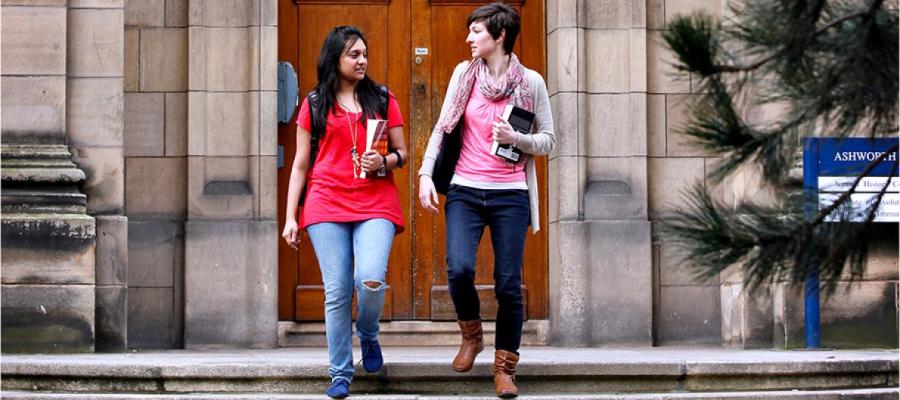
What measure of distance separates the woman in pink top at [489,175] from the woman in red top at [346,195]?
0.24 meters

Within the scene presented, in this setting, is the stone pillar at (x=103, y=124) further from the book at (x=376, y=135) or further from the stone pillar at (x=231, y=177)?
the book at (x=376, y=135)

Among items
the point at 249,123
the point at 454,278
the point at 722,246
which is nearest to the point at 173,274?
the point at 249,123

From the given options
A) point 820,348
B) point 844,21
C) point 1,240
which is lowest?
point 820,348

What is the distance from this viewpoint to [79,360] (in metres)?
8.38

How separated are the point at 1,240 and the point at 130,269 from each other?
3.54 ft

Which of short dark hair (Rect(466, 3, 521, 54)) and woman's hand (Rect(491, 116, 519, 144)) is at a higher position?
short dark hair (Rect(466, 3, 521, 54))

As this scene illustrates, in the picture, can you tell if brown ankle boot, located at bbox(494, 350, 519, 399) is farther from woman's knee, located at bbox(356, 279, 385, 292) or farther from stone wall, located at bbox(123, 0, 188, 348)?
stone wall, located at bbox(123, 0, 188, 348)

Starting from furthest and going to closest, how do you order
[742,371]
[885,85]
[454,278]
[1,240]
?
[1,240], [742,371], [454,278], [885,85]

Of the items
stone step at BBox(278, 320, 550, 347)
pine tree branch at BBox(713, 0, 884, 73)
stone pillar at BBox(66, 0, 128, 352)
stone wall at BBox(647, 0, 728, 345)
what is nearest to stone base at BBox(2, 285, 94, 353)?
stone pillar at BBox(66, 0, 128, 352)

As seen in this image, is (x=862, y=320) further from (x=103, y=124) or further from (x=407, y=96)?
(x=103, y=124)

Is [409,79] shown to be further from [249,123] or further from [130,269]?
[130,269]

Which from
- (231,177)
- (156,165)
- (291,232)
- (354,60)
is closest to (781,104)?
(354,60)

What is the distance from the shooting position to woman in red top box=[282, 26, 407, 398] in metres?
7.46

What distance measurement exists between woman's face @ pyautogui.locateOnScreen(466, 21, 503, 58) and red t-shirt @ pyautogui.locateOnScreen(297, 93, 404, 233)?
0.62m
